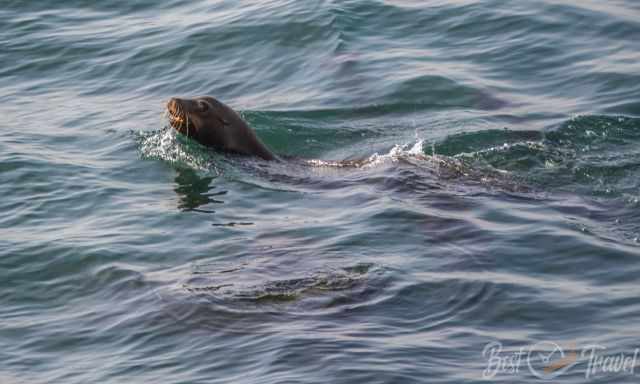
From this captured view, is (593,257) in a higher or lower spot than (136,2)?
lower

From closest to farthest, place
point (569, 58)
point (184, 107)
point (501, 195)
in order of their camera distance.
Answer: point (501, 195), point (184, 107), point (569, 58)

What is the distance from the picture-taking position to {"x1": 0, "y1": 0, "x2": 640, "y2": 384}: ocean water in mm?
7285

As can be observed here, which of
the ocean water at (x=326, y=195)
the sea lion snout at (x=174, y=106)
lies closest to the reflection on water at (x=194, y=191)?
the ocean water at (x=326, y=195)

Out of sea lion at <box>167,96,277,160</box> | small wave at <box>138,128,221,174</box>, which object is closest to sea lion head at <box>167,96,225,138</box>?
sea lion at <box>167,96,277,160</box>

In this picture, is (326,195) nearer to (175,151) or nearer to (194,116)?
(194,116)

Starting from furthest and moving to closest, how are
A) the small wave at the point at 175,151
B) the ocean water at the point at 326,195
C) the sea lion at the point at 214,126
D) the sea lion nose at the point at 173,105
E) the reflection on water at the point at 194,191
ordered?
the small wave at the point at 175,151, the sea lion at the point at 214,126, the sea lion nose at the point at 173,105, the reflection on water at the point at 194,191, the ocean water at the point at 326,195

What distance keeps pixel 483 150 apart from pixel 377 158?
1001mm

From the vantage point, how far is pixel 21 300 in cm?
868

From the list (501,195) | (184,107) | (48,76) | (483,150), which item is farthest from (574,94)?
(48,76)

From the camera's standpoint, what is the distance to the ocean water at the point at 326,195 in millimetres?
7285

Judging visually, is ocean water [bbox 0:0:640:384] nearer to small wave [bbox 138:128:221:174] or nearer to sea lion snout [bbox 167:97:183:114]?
small wave [bbox 138:128:221:174]

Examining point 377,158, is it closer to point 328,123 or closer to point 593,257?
point 328,123

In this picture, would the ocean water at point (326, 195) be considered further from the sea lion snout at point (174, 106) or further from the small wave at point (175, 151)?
the sea lion snout at point (174, 106)

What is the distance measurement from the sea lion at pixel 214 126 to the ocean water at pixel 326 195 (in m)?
0.17
